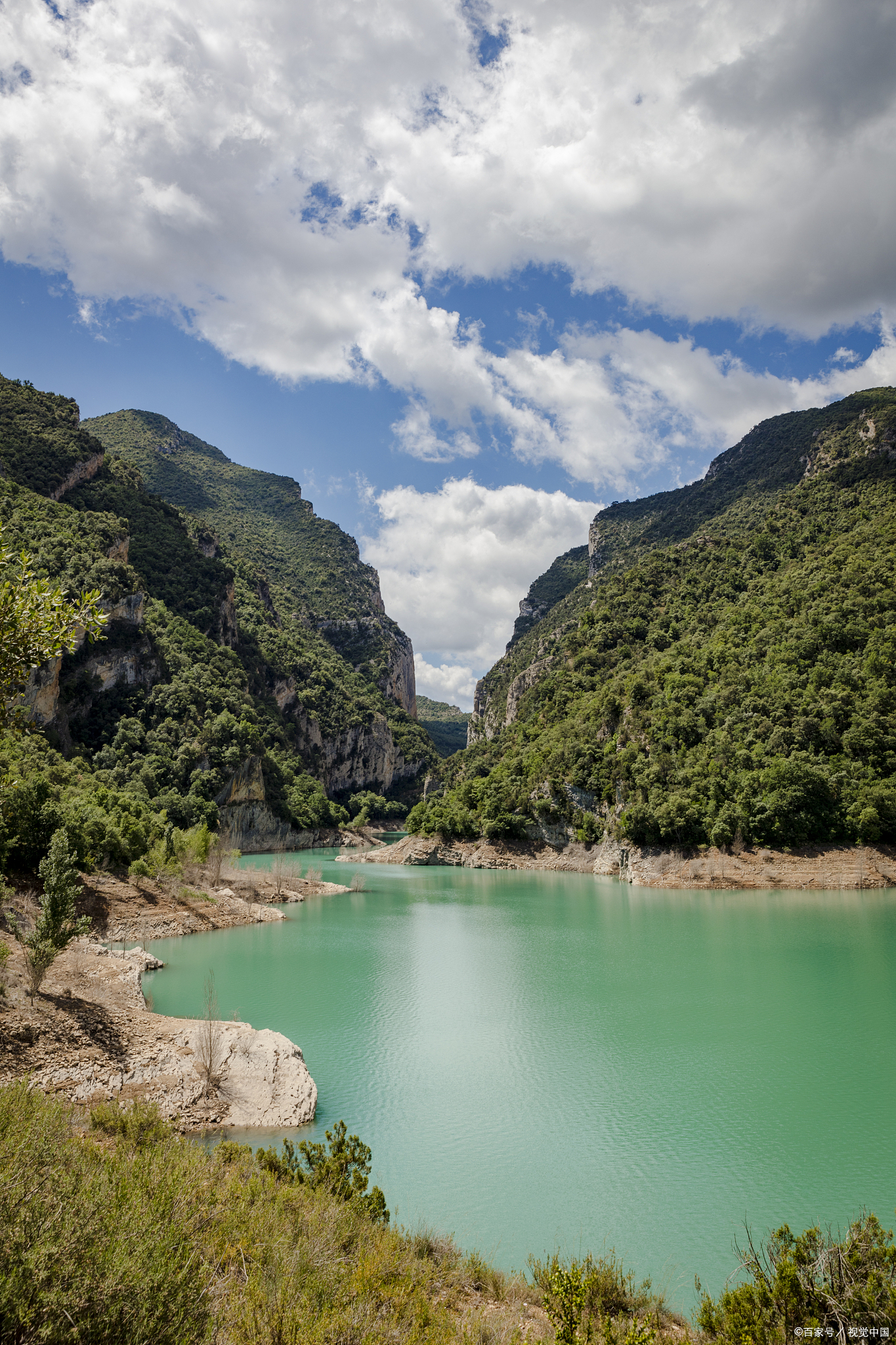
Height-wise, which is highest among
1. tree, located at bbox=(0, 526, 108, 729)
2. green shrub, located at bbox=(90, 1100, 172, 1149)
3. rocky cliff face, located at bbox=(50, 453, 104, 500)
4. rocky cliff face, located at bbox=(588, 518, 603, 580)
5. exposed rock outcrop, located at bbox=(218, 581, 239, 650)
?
rocky cliff face, located at bbox=(588, 518, 603, 580)

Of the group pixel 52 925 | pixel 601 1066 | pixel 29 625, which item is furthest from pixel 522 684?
pixel 29 625

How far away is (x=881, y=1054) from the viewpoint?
47.6 ft

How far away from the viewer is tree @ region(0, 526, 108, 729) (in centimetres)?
583

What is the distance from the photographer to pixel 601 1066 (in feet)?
46.9

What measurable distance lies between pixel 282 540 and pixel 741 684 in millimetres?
124774

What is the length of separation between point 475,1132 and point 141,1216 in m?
8.19

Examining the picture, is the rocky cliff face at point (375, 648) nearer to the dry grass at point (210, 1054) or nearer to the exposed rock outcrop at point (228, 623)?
the exposed rock outcrop at point (228, 623)

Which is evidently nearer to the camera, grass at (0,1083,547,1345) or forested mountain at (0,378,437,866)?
grass at (0,1083,547,1345)

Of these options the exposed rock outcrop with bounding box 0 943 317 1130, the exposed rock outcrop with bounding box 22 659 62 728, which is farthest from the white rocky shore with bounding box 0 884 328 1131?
the exposed rock outcrop with bounding box 22 659 62 728

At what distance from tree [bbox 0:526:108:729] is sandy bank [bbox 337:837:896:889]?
4498 cm

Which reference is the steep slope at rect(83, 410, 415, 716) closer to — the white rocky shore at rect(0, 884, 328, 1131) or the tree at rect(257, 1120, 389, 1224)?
the white rocky shore at rect(0, 884, 328, 1131)

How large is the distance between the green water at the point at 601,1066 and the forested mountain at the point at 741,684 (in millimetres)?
15055

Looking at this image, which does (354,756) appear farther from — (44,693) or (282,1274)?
(282,1274)

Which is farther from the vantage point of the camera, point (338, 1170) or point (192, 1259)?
point (338, 1170)
